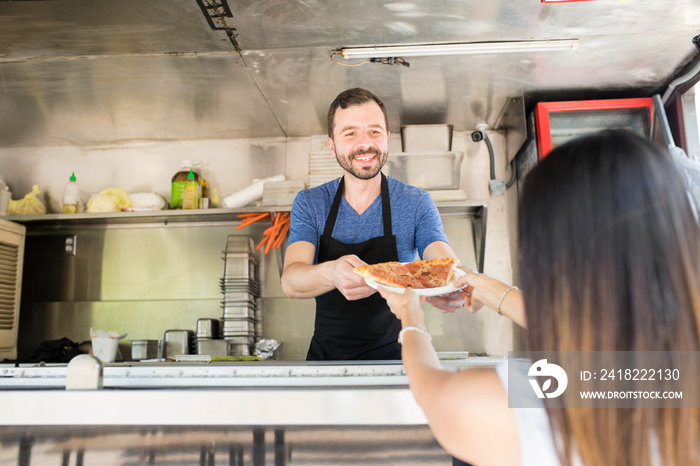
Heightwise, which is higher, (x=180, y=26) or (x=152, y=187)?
(x=180, y=26)

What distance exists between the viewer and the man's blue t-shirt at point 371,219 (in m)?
2.10

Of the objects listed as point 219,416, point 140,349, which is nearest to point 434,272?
point 219,416

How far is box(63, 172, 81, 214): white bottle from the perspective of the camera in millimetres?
3691

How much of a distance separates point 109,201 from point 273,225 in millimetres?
1156

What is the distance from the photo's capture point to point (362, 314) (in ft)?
6.95

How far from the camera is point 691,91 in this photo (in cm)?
306

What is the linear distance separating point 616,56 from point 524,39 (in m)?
0.60

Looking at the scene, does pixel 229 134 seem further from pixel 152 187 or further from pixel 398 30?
pixel 398 30

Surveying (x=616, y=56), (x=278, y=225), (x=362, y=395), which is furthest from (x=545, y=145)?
(x=362, y=395)

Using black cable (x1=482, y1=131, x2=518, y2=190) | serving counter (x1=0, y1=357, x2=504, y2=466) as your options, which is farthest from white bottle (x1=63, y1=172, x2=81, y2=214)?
black cable (x1=482, y1=131, x2=518, y2=190)

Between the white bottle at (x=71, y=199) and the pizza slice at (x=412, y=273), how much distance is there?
2942 mm

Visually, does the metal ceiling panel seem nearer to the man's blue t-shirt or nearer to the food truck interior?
the food truck interior

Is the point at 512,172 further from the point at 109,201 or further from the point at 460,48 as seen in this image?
the point at 109,201

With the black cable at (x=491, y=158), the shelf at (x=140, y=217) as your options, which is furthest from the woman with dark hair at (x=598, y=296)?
the black cable at (x=491, y=158)
